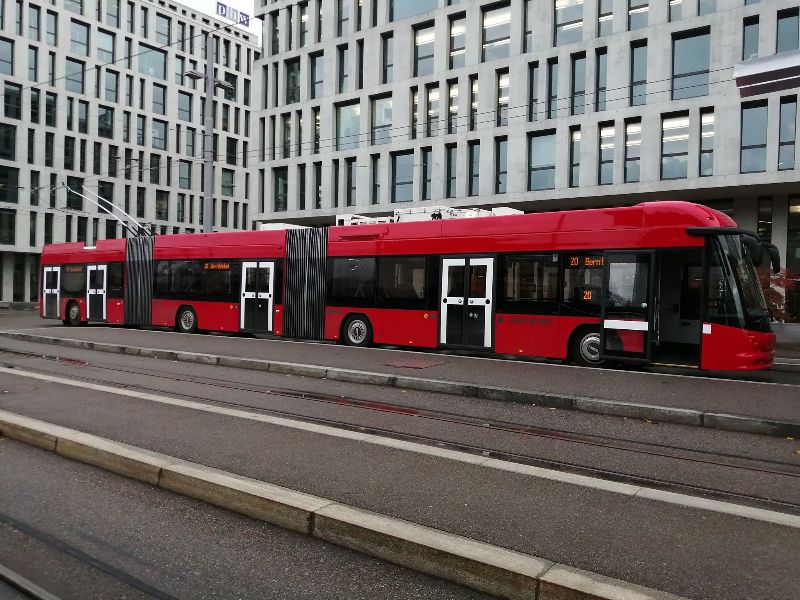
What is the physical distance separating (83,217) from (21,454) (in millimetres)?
54895

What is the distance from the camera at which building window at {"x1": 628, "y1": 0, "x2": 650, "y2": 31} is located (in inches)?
1071

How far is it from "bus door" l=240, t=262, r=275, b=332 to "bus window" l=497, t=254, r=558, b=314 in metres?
6.87

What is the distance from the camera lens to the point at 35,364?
A: 12.7 meters

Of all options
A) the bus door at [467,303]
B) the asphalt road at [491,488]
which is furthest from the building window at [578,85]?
the asphalt road at [491,488]

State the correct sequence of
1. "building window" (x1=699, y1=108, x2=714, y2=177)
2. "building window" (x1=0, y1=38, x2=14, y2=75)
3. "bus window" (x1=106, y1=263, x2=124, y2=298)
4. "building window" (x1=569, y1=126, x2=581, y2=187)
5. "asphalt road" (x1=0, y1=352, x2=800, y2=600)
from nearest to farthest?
"asphalt road" (x1=0, y1=352, x2=800, y2=600) < "bus window" (x1=106, y1=263, x2=124, y2=298) < "building window" (x1=699, y1=108, x2=714, y2=177) < "building window" (x1=569, y1=126, x2=581, y2=187) < "building window" (x1=0, y1=38, x2=14, y2=75)

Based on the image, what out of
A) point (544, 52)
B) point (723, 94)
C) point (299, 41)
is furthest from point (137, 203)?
point (723, 94)

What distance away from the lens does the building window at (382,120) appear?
3450 centimetres

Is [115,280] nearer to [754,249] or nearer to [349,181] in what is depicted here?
[349,181]

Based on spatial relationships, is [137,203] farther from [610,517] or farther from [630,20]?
[610,517]

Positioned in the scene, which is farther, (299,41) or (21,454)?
(299,41)

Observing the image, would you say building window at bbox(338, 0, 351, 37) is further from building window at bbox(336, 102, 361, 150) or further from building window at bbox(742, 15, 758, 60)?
building window at bbox(742, 15, 758, 60)

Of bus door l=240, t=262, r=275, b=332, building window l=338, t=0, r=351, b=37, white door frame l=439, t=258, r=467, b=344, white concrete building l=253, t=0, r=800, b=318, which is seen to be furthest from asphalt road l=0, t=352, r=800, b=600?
building window l=338, t=0, r=351, b=37

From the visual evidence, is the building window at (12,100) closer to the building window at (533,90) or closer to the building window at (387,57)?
the building window at (387,57)

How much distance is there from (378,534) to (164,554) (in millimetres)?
1269
